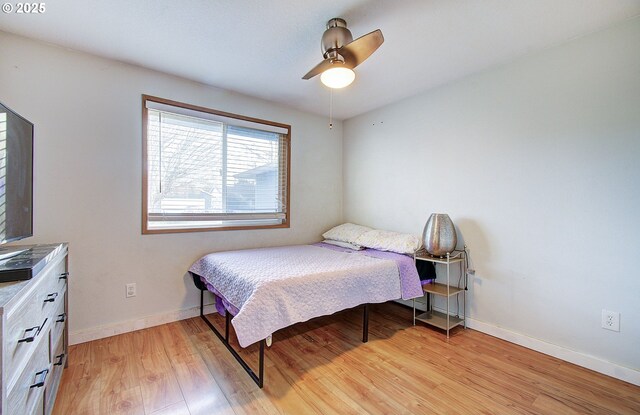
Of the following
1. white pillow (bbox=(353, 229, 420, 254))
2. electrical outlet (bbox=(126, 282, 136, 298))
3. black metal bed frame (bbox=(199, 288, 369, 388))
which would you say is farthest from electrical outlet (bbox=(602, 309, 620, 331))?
electrical outlet (bbox=(126, 282, 136, 298))

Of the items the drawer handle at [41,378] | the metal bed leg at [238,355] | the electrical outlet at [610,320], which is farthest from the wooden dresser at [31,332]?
Result: the electrical outlet at [610,320]

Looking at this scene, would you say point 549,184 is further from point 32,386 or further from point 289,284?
point 32,386

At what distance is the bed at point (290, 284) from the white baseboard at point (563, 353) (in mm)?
654

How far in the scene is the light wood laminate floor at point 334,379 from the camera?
5.08ft

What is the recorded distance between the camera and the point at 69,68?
214 centimetres

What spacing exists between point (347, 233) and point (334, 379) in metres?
1.72

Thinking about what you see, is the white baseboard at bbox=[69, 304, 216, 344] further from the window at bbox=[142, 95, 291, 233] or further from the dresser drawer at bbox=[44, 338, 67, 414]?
the window at bbox=[142, 95, 291, 233]

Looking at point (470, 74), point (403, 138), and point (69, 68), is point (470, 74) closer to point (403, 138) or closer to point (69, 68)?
point (403, 138)

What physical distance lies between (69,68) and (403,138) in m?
3.03

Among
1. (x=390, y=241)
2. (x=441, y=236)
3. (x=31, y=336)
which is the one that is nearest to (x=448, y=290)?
(x=441, y=236)

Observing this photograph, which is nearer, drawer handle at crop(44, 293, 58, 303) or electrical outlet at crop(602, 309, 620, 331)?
Result: drawer handle at crop(44, 293, 58, 303)

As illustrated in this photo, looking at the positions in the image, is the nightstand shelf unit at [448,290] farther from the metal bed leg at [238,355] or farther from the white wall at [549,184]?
the metal bed leg at [238,355]

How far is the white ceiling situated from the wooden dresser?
150 centimetres

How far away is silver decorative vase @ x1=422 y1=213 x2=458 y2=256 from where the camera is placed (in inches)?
95.7
